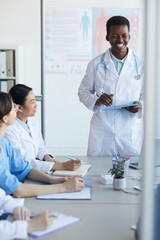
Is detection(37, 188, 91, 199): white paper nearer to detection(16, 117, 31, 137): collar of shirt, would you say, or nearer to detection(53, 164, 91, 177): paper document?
detection(53, 164, 91, 177): paper document

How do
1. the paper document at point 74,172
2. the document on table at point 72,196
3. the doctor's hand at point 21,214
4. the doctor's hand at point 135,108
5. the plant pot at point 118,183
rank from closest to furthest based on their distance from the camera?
1. the doctor's hand at point 21,214
2. the document on table at point 72,196
3. the plant pot at point 118,183
4. the paper document at point 74,172
5. the doctor's hand at point 135,108

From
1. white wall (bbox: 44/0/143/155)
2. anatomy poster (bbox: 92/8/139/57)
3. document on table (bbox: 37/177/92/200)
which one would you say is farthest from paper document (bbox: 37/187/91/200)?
anatomy poster (bbox: 92/8/139/57)

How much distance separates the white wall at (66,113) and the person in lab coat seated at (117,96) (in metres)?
2.12

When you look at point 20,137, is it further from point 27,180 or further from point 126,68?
point 126,68

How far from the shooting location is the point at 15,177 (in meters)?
1.59

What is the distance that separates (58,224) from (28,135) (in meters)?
1.17

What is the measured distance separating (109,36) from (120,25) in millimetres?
123

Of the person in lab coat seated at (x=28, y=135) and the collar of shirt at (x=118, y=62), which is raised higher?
the collar of shirt at (x=118, y=62)

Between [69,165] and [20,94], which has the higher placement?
[20,94]

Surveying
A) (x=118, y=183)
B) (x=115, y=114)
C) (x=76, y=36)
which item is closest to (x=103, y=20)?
(x=76, y=36)

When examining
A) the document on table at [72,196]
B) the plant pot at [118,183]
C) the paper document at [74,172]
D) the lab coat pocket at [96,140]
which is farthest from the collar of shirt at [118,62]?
the document on table at [72,196]

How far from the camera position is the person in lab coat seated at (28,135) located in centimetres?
204

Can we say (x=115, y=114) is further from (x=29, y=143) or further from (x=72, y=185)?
(x=72, y=185)

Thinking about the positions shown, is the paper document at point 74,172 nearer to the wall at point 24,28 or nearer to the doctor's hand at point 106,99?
the doctor's hand at point 106,99
